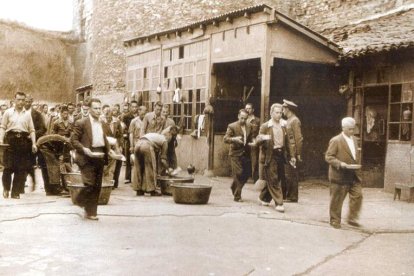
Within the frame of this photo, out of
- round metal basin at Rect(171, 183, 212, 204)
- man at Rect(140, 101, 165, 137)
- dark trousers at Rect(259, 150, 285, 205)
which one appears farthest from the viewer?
man at Rect(140, 101, 165, 137)

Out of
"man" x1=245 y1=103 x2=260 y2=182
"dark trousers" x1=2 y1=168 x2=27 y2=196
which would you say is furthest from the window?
"dark trousers" x1=2 y1=168 x2=27 y2=196

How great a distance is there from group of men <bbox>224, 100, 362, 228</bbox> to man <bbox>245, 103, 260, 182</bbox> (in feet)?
0.08

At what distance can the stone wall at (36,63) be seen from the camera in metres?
35.8

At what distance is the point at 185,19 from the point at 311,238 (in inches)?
819

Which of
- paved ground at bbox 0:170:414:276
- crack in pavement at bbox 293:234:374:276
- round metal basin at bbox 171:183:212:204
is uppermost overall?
round metal basin at bbox 171:183:212:204

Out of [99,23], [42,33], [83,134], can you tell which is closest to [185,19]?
[99,23]

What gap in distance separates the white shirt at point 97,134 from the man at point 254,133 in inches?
199

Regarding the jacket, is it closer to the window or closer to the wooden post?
the window

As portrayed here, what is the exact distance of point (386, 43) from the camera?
1322 centimetres

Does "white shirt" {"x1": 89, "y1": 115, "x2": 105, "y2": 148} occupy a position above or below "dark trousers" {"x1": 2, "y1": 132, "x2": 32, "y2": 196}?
above

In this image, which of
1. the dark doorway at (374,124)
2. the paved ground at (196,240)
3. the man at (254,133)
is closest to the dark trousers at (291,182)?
the paved ground at (196,240)

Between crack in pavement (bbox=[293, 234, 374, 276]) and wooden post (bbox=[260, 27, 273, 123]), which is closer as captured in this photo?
crack in pavement (bbox=[293, 234, 374, 276])

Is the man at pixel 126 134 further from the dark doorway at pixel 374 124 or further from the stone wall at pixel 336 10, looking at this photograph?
the stone wall at pixel 336 10

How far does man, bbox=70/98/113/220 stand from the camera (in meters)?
8.52
